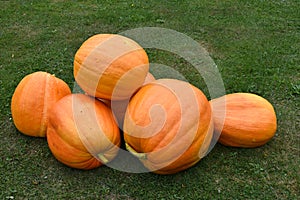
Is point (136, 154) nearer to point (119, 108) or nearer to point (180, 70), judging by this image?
point (119, 108)

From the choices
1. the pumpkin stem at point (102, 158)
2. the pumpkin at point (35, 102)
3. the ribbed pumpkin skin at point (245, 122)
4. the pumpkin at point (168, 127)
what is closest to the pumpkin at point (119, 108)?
the pumpkin at point (168, 127)

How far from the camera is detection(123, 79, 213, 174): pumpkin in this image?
2506 millimetres

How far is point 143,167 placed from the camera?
275 centimetres

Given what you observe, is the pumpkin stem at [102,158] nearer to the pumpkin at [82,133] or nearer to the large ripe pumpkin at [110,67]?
the pumpkin at [82,133]

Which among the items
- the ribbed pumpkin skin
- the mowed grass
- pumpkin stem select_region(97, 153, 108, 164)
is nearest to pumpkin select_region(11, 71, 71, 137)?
the mowed grass

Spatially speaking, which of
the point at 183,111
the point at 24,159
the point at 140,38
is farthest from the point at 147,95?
the point at 140,38

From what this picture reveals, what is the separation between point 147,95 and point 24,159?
967mm

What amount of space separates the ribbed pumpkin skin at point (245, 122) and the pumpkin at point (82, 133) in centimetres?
73

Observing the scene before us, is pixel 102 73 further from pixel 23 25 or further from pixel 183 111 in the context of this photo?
pixel 23 25

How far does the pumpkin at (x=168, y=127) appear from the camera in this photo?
251 cm

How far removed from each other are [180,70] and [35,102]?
150 centimetres

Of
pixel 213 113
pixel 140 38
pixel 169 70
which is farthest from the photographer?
pixel 140 38

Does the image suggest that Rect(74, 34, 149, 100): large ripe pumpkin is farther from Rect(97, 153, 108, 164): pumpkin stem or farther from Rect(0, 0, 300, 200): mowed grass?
Rect(0, 0, 300, 200): mowed grass

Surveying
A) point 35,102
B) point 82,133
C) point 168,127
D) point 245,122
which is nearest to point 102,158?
point 82,133
